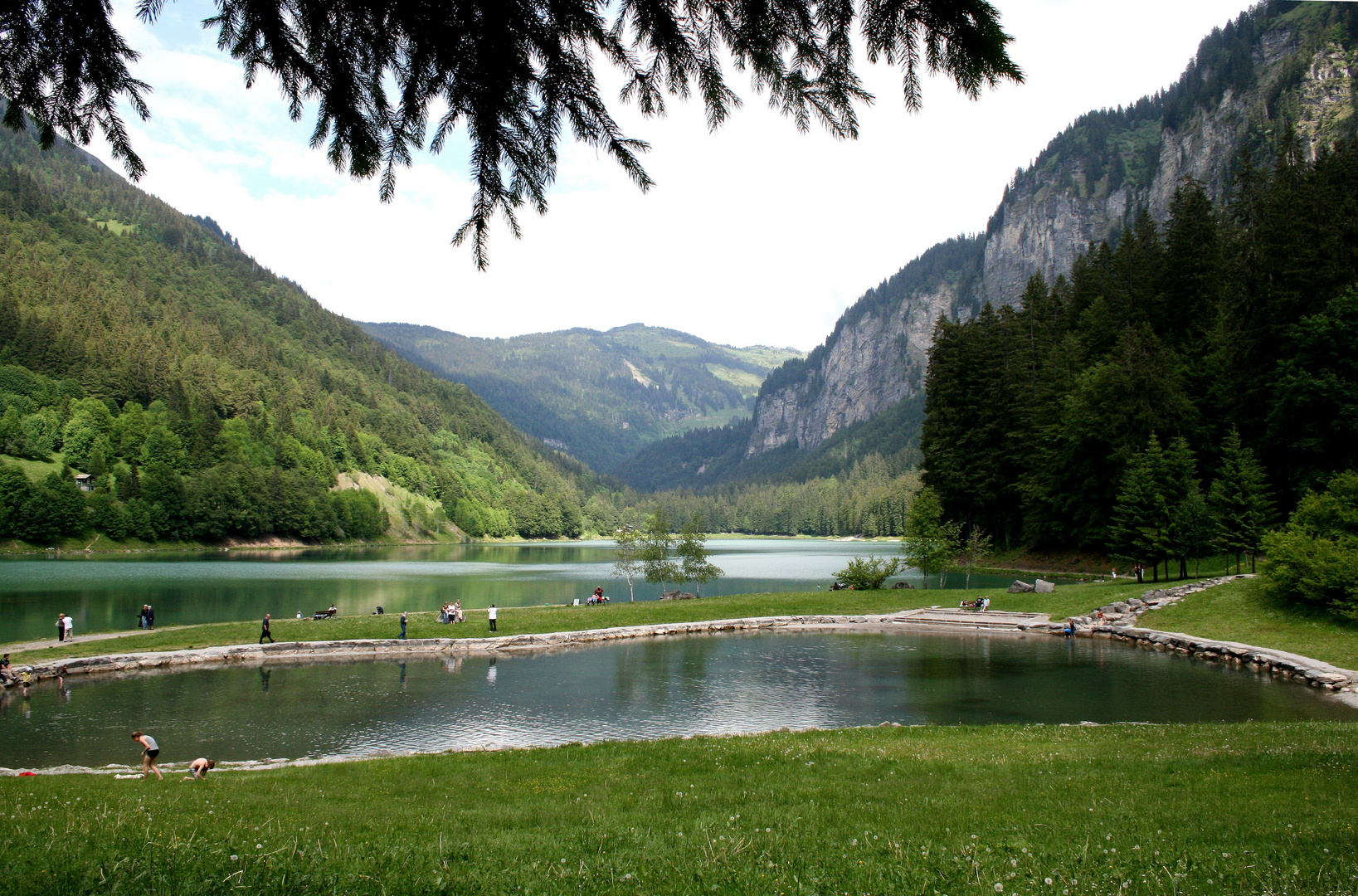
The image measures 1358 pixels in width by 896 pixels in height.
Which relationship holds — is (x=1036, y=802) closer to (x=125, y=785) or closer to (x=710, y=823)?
(x=710, y=823)

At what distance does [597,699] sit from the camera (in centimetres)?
2650

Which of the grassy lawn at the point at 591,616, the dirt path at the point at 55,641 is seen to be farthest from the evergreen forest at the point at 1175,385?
the dirt path at the point at 55,641

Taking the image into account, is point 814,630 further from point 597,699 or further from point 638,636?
point 597,699

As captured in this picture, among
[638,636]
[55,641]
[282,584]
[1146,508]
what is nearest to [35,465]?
[282,584]

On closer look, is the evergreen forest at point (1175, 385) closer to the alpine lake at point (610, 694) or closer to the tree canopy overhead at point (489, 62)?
the alpine lake at point (610, 694)

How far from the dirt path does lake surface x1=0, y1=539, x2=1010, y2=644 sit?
3.33 m

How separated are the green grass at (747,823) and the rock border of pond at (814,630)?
1602 cm

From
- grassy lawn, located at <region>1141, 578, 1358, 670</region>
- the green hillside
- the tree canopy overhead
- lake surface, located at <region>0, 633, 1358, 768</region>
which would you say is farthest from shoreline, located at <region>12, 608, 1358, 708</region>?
the green hillside

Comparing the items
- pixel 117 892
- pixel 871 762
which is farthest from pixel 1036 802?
pixel 117 892

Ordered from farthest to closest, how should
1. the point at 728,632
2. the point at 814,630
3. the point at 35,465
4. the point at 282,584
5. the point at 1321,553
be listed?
the point at 35,465 < the point at 282,584 < the point at 814,630 < the point at 728,632 < the point at 1321,553

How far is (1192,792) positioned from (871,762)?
521cm

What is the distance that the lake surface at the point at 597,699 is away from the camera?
69.6 feet

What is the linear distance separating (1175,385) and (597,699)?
5249 centimetres

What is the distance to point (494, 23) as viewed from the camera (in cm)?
462
